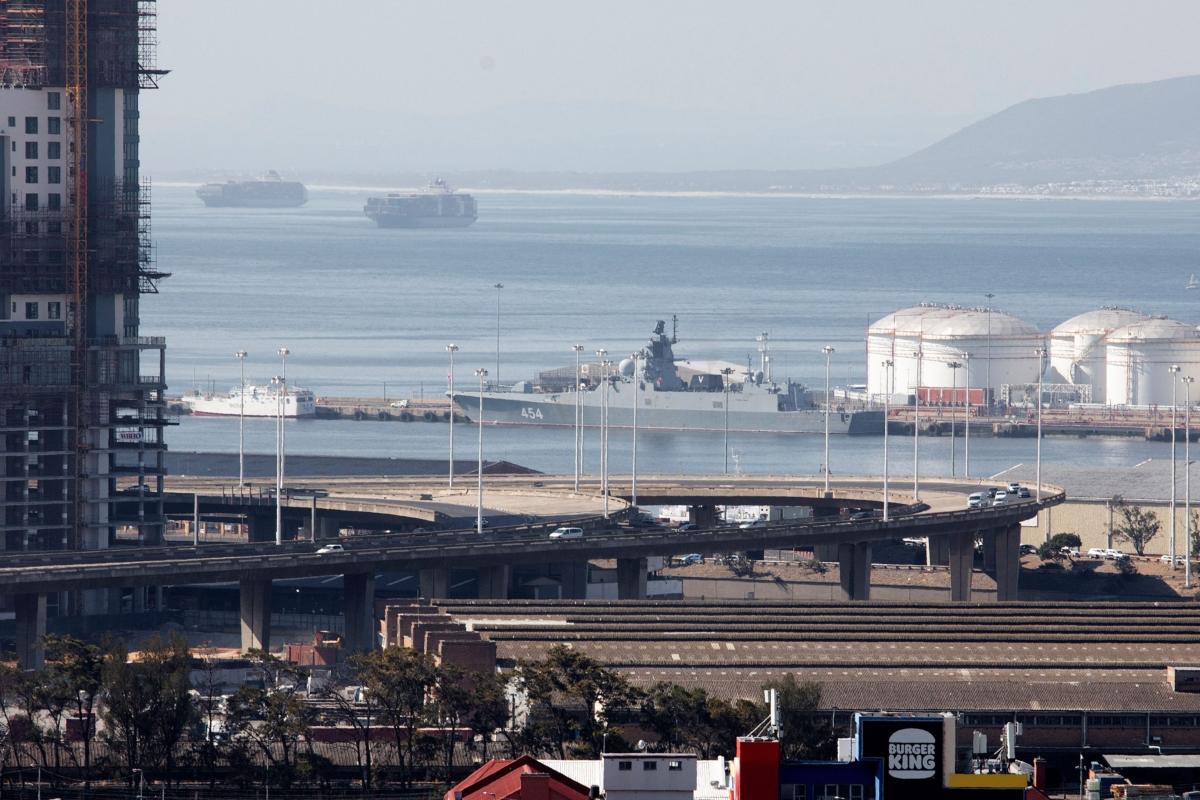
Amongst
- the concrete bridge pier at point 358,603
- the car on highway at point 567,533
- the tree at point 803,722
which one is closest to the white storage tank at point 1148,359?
the car on highway at point 567,533

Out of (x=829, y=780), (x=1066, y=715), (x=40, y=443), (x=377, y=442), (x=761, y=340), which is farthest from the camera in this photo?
(x=761, y=340)

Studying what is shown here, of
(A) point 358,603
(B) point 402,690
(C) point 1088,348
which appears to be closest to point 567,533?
(A) point 358,603

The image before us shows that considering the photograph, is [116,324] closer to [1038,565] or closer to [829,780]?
[1038,565]

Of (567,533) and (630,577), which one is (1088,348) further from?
(567,533)

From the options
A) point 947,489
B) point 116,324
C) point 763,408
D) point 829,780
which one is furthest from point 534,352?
point 829,780

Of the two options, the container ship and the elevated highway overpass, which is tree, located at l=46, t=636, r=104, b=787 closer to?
the elevated highway overpass

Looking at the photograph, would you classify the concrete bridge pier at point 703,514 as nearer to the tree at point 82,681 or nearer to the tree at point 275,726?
the tree at point 82,681
